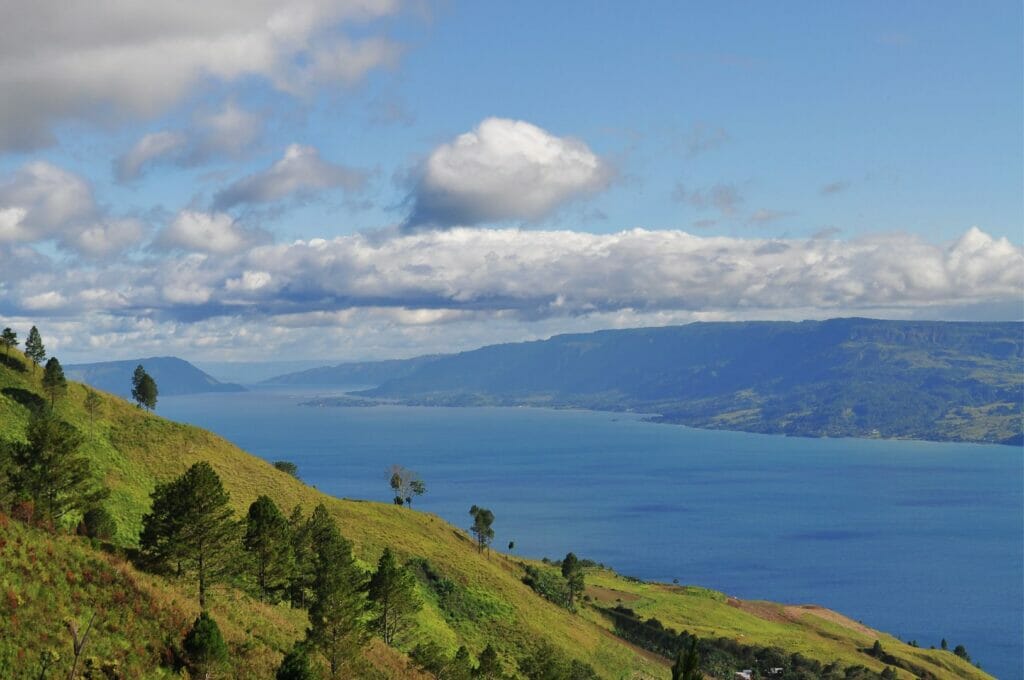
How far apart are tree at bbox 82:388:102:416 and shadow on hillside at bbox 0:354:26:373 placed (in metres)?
9.45

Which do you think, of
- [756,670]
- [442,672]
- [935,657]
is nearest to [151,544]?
[442,672]

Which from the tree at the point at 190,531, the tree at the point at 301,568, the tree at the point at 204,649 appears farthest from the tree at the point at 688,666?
the tree at the point at 301,568

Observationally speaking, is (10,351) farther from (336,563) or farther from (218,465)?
(336,563)

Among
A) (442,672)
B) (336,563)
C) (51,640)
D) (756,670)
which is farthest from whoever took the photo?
(756,670)

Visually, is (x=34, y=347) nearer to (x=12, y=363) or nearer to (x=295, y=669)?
(x=12, y=363)

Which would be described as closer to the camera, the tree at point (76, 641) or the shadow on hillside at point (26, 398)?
the tree at point (76, 641)

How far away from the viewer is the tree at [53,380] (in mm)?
108500

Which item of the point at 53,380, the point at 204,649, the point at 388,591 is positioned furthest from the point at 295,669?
the point at 53,380

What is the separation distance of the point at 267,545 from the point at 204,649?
68.9ft

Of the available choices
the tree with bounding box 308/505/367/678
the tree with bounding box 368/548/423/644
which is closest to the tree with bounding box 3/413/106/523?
Result: the tree with bounding box 308/505/367/678

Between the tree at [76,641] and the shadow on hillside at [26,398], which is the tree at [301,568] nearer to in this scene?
the tree at [76,641]

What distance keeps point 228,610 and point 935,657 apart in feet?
492

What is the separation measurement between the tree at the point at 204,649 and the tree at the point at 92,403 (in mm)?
82464

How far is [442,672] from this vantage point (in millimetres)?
66750
